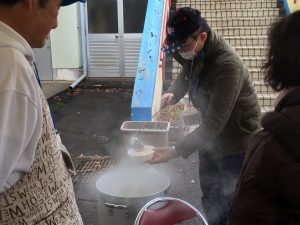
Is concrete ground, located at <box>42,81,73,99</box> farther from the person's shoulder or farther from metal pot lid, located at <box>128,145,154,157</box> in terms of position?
the person's shoulder

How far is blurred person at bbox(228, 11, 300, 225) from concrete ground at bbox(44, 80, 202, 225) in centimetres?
Answer: 163

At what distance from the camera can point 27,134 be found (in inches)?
51.3

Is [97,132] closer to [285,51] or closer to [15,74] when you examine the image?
[285,51]

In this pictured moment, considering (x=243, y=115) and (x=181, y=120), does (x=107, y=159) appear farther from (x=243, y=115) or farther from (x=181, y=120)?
(x=243, y=115)

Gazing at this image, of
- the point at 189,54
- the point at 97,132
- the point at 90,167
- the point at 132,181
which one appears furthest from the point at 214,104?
the point at 97,132

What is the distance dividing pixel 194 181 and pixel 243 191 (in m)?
3.87

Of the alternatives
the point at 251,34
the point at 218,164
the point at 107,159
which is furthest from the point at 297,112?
the point at 251,34

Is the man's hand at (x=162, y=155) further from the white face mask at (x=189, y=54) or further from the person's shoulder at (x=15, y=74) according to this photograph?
the person's shoulder at (x=15, y=74)

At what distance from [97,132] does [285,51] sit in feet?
21.1

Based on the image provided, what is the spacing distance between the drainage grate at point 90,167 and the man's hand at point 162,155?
208 centimetres

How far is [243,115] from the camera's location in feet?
10.4

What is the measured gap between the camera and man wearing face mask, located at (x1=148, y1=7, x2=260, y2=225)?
293cm

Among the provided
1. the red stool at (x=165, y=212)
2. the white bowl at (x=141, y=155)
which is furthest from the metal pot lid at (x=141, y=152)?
the red stool at (x=165, y=212)

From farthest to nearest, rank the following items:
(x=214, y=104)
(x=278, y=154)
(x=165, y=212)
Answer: (x=214, y=104) < (x=165, y=212) < (x=278, y=154)
